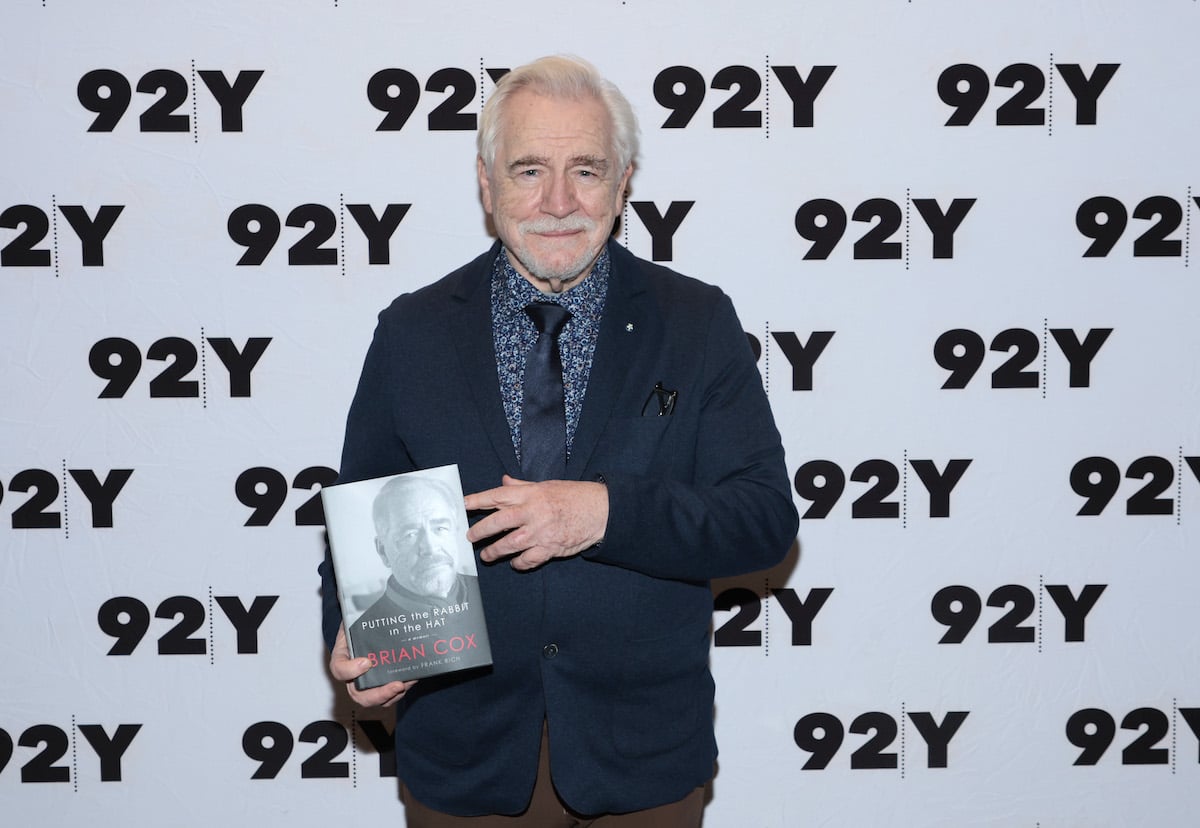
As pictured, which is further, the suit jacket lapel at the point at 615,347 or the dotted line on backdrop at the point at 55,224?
the dotted line on backdrop at the point at 55,224

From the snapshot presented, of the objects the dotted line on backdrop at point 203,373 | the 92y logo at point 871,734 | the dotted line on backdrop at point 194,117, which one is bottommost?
the 92y logo at point 871,734

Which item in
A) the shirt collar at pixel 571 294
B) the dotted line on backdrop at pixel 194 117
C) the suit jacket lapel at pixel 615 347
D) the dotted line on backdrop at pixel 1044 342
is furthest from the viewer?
the dotted line on backdrop at pixel 1044 342

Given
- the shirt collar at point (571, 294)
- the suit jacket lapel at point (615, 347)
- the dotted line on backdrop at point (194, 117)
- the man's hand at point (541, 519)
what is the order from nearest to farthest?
the man's hand at point (541, 519) → the suit jacket lapel at point (615, 347) → the shirt collar at point (571, 294) → the dotted line on backdrop at point (194, 117)

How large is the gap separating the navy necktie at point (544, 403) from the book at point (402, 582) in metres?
0.20

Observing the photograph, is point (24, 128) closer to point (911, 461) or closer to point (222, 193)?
point (222, 193)

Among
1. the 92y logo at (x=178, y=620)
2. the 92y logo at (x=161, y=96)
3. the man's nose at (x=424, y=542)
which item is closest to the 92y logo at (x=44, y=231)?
the 92y logo at (x=161, y=96)

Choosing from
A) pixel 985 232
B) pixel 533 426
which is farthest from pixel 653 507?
pixel 985 232

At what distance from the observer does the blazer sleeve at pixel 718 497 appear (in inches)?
63.9

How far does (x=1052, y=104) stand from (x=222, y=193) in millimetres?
1962

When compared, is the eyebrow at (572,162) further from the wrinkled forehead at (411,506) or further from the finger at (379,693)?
the finger at (379,693)

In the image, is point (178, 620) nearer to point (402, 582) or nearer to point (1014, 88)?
point (402, 582)

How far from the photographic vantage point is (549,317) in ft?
5.92

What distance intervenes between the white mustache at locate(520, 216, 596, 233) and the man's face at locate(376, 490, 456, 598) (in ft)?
1.59

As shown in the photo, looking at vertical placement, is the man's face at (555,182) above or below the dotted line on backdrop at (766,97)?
below
